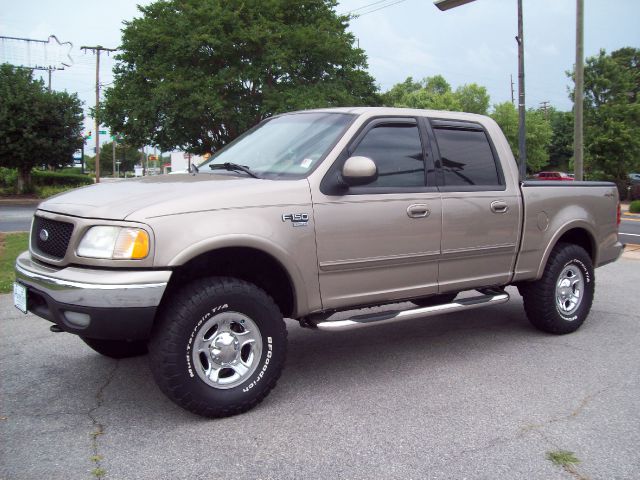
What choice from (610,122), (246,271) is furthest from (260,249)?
(610,122)

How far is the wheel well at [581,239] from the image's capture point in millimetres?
5811

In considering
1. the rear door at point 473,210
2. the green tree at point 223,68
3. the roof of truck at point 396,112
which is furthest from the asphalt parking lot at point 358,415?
the green tree at point 223,68

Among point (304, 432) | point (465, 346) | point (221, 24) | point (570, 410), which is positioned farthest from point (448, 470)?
point (221, 24)

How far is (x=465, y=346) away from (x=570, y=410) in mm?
1550

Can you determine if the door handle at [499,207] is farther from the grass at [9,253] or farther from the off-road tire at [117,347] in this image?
the grass at [9,253]

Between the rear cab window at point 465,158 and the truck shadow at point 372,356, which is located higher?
the rear cab window at point 465,158

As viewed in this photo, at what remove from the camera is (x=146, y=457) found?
316 centimetres

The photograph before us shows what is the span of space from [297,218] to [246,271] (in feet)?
1.58

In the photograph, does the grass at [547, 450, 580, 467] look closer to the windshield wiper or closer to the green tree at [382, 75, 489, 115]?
the windshield wiper

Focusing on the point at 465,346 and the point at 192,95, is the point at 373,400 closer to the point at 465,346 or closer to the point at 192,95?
the point at 465,346

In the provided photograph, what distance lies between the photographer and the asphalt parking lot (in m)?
3.07

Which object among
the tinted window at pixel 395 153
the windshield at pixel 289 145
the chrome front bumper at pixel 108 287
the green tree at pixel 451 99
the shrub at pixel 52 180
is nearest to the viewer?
the chrome front bumper at pixel 108 287

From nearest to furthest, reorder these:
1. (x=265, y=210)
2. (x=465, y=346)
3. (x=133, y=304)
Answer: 1. (x=133, y=304)
2. (x=265, y=210)
3. (x=465, y=346)

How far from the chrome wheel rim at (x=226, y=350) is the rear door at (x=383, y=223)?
597mm
